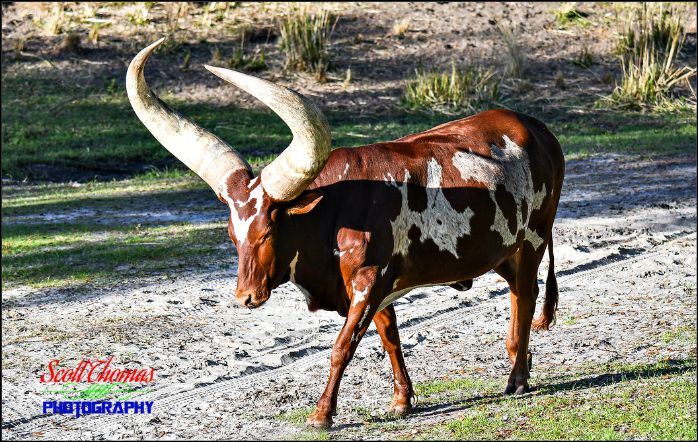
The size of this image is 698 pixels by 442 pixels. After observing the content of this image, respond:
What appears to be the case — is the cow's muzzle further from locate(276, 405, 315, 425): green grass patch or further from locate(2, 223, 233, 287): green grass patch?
locate(2, 223, 233, 287): green grass patch

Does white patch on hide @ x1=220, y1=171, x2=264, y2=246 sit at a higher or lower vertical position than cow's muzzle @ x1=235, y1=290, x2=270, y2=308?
higher

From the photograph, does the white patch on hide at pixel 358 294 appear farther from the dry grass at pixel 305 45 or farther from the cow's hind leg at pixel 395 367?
the dry grass at pixel 305 45

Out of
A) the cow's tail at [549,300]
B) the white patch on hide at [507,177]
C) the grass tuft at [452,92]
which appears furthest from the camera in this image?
the grass tuft at [452,92]

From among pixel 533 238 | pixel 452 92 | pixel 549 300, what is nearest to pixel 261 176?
pixel 533 238

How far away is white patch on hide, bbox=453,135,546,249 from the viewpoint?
7.84 m

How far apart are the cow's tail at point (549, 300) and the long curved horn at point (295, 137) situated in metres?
2.48

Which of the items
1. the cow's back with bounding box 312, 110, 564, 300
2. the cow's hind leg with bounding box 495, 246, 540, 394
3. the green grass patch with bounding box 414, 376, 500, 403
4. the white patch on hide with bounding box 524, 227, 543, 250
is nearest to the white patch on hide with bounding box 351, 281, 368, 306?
the cow's back with bounding box 312, 110, 564, 300

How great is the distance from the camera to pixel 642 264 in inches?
454

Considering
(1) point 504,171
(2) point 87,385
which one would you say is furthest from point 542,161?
(2) point 87,385

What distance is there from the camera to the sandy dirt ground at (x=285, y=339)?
783cm

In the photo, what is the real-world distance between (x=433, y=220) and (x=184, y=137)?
1.70 m

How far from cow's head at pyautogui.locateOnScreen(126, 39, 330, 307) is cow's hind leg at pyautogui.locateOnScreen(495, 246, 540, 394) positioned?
1820mm

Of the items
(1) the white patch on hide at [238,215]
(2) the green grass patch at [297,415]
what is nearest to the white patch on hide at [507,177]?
(1) the white patch on hide at [238,215]

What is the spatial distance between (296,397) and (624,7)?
15.8m
